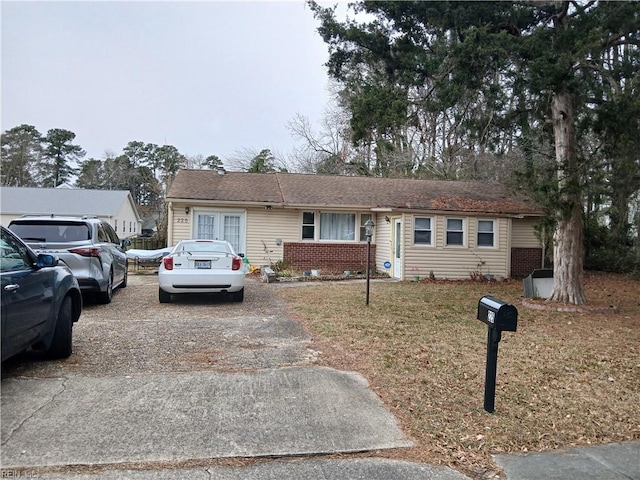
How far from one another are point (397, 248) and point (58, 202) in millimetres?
27052

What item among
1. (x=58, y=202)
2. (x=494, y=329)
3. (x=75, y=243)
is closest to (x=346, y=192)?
(x=75, y=243)

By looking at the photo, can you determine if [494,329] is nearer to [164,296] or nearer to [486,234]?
[164,296]

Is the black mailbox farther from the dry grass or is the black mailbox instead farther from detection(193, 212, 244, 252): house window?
detection(193, 212, 244, 252): house window

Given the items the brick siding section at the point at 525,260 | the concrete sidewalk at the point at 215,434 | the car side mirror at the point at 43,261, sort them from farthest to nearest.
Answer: the brick siding section at the point at 525,260 < the car side mirror at the point at 43,261 < the concrete sidewalk at the point at 215,434

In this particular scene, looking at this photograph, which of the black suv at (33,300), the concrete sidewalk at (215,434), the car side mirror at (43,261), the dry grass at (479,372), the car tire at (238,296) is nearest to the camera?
the concrete sidewalk at (215,434)

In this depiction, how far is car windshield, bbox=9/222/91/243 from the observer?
8.23m

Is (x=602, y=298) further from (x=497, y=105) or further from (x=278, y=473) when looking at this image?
(x=278, y=473)

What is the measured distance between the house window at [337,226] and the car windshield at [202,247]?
8.00m

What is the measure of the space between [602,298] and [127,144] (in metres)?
58.5

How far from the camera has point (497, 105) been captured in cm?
1120

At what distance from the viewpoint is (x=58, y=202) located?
32.6m

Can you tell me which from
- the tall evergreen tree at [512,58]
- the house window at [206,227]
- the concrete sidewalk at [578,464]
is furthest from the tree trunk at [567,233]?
the house window at [206,227]

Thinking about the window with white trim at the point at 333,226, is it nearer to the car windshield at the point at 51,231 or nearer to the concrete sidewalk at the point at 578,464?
the car windshield at the point at 51,231

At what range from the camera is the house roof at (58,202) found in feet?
102
